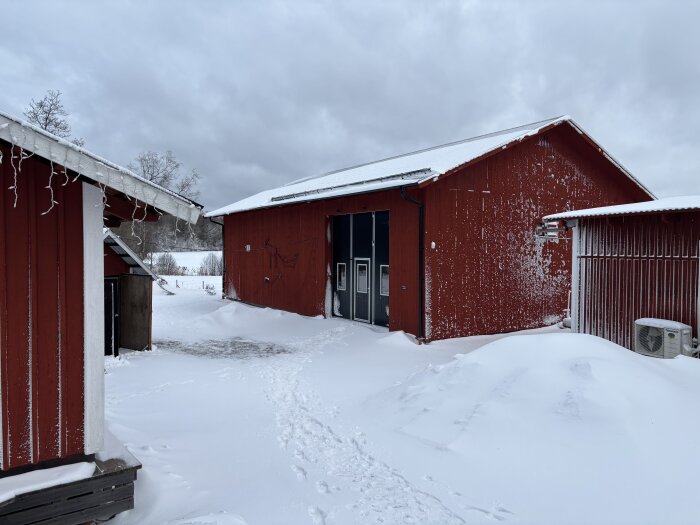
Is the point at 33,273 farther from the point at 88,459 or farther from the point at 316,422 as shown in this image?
the point at 316,422

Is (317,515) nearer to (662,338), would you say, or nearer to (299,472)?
(299,472)

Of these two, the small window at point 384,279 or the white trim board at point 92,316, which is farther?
the small window at point 384,279

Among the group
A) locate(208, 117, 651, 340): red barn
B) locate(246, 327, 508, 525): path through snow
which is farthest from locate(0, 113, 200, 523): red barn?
locate(208, 117, 651, 340): red barn

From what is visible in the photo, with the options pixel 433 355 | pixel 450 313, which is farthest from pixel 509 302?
pixel 433 355

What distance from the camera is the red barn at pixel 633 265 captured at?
779 centimetres

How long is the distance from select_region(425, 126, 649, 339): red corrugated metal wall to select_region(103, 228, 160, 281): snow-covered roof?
563cm

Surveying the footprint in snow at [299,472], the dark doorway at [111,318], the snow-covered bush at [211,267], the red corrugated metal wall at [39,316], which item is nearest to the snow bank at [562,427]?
the footprint in snow at [299,472]

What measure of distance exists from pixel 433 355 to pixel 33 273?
7.01 meters

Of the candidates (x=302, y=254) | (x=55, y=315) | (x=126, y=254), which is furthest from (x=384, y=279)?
(x=55, y=315)

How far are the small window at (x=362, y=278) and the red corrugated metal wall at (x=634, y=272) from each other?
4.90 m

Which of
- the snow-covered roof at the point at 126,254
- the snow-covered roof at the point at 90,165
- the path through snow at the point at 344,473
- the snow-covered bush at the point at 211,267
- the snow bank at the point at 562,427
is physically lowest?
the path through snow at the point at 344,473

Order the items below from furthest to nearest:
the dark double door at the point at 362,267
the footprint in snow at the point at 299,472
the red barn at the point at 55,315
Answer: the dark double door at the point at 362,267
the footprint in snow at the point at 299,472
the red barn at the point at 55,315

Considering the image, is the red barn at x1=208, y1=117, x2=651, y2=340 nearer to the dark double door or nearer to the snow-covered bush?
the dark double door

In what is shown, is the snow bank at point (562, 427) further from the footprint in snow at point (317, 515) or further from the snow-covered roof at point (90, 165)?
the snow-covered roof at point (90, 165)
